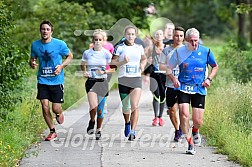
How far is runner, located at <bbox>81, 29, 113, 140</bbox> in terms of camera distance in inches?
488

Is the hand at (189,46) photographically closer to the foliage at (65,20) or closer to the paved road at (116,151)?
the paved road at (116,151)

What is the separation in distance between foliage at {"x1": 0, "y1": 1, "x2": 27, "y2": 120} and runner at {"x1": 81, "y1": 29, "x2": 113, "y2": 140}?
1231mm

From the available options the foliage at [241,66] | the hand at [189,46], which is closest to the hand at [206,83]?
the hand at [189,46]

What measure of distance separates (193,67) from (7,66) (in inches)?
141

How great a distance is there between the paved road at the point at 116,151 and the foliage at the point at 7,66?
1056mm

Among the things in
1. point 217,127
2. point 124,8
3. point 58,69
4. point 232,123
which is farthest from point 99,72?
point 124,8

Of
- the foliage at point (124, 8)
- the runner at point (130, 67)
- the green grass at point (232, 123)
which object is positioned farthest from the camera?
the foliage at point (124, 8)

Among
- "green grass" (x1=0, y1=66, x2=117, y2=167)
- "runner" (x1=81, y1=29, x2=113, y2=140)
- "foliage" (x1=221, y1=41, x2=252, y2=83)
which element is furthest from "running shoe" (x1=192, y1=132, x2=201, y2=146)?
"foliage" (x1=221, y1=41, x2=252, y2=83)

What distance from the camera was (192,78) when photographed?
10914 millimetres

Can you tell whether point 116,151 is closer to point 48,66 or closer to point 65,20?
point 48,66

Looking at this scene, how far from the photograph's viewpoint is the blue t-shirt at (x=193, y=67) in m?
10.9

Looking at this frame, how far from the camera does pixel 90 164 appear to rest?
9898 mm

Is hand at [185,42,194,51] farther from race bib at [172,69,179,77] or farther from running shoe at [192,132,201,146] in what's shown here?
running shoe at [192,132,201,146]

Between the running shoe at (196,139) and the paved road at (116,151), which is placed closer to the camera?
the paved road at (116,151)
